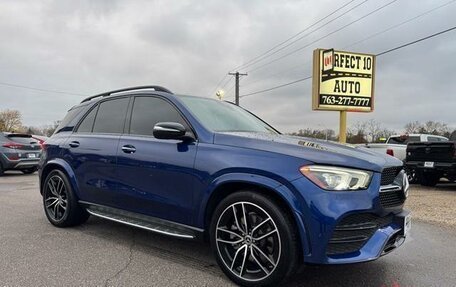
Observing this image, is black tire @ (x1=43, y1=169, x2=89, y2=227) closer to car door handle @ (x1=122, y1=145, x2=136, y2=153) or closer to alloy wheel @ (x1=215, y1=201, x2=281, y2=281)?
car door handle @ (x1=122, y1=145, x2=136, y2=153)

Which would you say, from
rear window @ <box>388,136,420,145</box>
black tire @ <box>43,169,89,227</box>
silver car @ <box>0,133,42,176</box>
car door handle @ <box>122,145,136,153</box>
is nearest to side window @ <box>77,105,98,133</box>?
black tire @ <box>43,169,89,227</box>

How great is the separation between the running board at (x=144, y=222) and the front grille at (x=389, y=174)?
5.59 feet

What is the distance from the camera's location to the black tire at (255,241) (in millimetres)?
3445

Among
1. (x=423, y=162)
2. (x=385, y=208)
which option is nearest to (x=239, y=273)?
(x=385, y=208)

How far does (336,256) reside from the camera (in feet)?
11.1

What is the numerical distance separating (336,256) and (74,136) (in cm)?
386

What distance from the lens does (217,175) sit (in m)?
3.88

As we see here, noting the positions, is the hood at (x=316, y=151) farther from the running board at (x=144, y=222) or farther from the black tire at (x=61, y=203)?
the black tire at (x=61, y=203)

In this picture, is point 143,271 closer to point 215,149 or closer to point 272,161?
point 215,149

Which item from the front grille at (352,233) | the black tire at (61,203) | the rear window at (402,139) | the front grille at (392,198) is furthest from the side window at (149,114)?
the rear window at (402,139)

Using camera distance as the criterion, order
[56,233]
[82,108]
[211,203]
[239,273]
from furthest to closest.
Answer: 1. [82,108]
2. [56,233]
3. [211,203]
4. [239,273]

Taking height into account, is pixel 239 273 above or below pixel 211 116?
below

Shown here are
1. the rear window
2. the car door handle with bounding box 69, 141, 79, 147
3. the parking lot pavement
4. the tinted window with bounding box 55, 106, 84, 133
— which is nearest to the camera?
the parking lot pavement

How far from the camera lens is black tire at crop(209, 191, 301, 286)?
3.45 m
